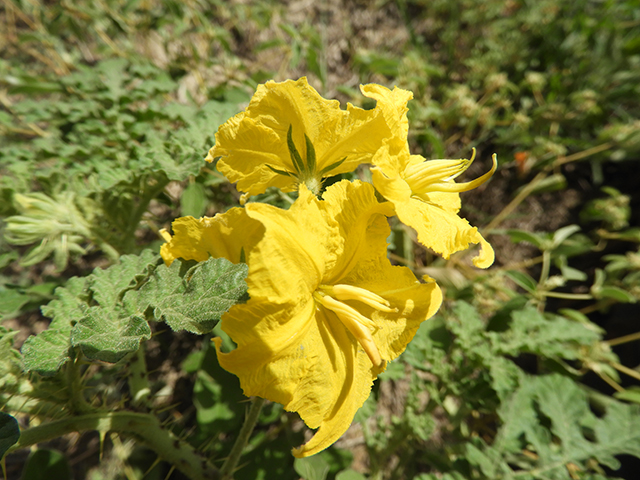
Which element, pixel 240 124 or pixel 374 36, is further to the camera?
pixel 374 36

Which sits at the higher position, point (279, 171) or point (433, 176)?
point (279, 171)

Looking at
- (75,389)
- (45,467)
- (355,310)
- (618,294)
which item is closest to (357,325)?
(355,310)

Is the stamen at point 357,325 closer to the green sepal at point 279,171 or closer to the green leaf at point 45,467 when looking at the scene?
the green sepal at point 279,171

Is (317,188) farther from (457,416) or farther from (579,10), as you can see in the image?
(579,10)

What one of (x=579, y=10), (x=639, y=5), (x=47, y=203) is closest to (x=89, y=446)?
(x=47, y=203)

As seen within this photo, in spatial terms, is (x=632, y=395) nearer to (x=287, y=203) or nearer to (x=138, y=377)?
(x=287, y=203)

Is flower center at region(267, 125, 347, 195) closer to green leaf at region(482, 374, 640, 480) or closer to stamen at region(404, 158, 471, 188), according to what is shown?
stamen at region(404, 158, 471, 188)
